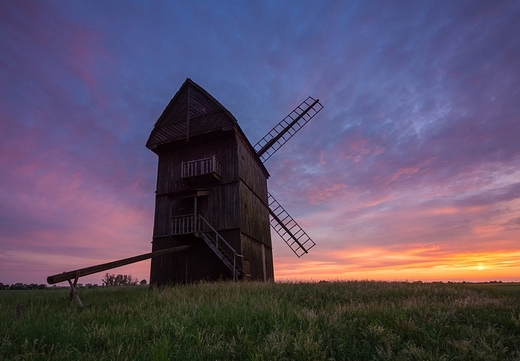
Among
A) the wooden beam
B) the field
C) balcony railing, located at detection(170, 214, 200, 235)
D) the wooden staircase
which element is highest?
balcony railing, located at detection(170, 214, 200, 235)

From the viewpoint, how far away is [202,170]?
1841 cm

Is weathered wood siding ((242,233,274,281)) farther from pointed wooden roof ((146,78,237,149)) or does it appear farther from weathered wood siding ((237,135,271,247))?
pointed wooden roof ((146,78,237,149))

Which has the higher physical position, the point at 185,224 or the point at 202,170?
the point at 202,170

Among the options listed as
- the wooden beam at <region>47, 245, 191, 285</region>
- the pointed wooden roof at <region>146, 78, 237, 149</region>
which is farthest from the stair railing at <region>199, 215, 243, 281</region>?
the pointed wooden roof at <region>146, 78, 237, 149</region>

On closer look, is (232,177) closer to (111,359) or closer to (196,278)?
(196,278)

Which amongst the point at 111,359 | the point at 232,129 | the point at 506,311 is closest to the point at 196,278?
the point at 232,129

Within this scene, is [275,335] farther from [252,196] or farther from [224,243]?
[252,196]

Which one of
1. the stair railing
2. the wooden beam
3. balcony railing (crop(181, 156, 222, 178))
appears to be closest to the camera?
the wooden beam

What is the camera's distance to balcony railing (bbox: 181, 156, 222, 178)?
720 inches

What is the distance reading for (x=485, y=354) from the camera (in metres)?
4.45

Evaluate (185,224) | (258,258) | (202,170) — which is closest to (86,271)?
(185,224)

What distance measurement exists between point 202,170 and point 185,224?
12.4 ft

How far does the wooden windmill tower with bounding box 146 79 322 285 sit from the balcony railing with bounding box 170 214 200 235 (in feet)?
0.20

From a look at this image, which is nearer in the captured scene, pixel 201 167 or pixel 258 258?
pixel 201 167
